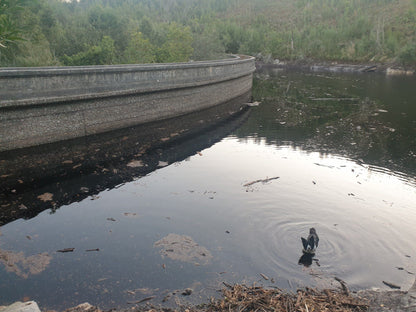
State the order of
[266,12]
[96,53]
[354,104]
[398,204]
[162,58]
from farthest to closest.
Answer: [266,12] < [162,58] < [354,104] < [96,53] < [398,204]

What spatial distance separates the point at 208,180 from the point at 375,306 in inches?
351

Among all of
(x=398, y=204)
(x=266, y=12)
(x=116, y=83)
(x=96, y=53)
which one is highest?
(x=266, y=12)

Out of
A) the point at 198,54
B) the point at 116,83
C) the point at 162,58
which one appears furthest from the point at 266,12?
the point at 116,83

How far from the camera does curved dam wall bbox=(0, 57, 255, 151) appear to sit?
16.5m

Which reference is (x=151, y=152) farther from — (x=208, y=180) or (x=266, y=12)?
(x=266, y=12)

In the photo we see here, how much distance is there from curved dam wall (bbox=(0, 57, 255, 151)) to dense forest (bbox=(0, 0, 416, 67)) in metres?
2.70

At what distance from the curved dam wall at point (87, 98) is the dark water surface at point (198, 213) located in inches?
42.7

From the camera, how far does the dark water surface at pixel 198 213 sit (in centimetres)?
850

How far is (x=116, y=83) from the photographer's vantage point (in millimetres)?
20938

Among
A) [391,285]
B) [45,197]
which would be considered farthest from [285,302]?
[45,197]

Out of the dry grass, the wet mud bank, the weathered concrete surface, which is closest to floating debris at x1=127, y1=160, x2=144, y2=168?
the wet mud bank

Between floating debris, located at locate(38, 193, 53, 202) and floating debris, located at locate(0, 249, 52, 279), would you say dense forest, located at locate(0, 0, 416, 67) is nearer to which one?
floating debris, located at locate(0, 249, 52, 279)

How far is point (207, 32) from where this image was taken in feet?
243

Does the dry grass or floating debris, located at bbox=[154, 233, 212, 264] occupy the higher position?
the dry grass
